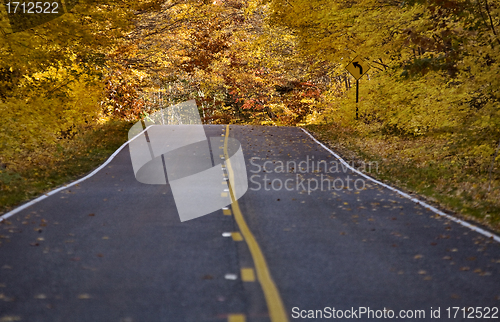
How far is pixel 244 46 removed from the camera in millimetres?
38219

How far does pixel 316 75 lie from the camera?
3531cm

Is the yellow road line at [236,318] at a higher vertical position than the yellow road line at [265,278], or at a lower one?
higher

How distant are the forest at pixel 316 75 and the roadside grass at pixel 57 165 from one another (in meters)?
0.07

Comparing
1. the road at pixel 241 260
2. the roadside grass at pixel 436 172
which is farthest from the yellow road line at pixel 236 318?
the roadside grass at pixel 436 172

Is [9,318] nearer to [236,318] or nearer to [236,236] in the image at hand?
[236,318]

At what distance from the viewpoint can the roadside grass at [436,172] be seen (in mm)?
9928

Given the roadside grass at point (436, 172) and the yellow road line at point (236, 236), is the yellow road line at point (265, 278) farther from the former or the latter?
the roadside grass at point (436, 172)

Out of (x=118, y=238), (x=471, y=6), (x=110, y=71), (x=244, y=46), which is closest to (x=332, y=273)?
(x=118, y=238)

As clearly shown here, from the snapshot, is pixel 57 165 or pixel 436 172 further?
pixel 57 165

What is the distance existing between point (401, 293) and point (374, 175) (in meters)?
9.45

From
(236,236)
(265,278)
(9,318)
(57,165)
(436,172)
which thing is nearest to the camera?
(9,318)

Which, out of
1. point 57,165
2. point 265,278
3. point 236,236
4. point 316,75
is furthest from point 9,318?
point 316,75

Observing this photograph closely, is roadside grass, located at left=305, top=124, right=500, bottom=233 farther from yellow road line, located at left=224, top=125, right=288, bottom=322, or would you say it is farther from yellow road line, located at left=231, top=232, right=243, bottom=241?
yellow road line, located at left=231, top=232, right=243, bottom=241

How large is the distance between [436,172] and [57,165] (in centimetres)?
1139
